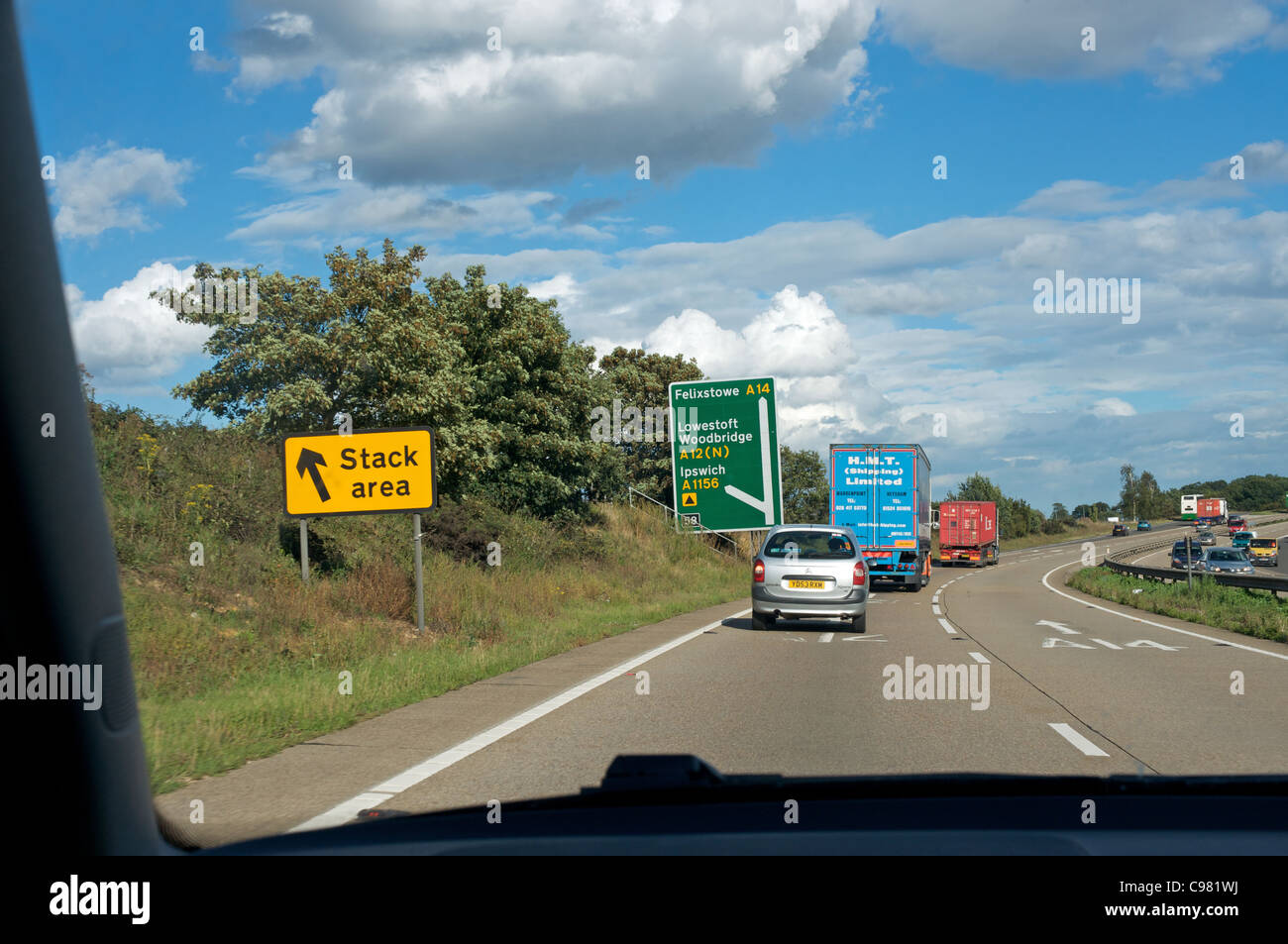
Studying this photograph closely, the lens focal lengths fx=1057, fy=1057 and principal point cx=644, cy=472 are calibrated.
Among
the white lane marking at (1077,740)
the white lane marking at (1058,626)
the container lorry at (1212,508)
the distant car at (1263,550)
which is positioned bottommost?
the distant car at (1263,550)

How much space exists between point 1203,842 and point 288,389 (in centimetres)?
2047

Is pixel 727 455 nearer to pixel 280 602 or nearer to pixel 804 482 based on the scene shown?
pixel 280 602

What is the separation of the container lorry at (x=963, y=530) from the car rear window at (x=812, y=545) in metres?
48.1

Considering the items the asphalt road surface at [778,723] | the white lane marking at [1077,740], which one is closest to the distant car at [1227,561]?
the asphalt road surface at [778,723]

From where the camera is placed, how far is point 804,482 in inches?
2707

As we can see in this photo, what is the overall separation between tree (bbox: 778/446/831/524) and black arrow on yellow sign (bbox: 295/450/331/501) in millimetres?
52648

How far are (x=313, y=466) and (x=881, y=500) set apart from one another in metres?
22.6

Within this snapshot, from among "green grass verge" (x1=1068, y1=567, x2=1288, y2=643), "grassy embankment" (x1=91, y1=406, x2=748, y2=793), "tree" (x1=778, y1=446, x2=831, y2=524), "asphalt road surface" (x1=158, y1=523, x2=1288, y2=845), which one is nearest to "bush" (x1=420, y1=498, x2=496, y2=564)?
"grassy embankment" (x1=91, y1=406, x2=748, y2=793)

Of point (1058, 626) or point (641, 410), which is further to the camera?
point (641, 410)

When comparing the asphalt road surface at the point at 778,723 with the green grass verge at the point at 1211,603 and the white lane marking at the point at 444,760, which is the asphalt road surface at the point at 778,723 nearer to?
the white lane marking at the point at 444,760

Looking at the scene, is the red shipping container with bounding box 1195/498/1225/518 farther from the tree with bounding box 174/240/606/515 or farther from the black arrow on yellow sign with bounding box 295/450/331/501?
the black arrow on yellow sign with bounding box 295/450/331/501

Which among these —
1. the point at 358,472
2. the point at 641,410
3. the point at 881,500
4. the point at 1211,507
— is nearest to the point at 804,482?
the point at 641,410

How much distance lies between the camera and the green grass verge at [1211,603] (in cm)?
1953
